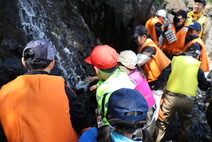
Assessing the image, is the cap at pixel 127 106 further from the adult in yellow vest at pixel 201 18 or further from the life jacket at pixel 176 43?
the adult in yellow vest at pixel 201 18

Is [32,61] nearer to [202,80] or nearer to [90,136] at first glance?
[90,136]

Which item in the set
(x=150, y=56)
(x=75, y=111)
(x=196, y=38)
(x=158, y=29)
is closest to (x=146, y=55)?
(x=150, y=56)

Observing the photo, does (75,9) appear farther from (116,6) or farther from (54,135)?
(54,135)

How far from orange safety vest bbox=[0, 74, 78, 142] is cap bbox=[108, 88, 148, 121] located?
58 centimetres

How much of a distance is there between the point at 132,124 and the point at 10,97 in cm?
112

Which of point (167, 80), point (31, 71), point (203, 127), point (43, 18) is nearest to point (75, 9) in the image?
point (43, 18)

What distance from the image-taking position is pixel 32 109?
1.55 meters

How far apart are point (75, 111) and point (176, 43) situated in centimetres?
441

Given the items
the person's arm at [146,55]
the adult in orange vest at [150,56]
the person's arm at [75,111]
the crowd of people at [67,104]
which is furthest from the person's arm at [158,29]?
the person's arm at [75,111]

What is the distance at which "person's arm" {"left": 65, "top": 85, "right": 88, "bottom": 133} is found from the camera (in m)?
1.83

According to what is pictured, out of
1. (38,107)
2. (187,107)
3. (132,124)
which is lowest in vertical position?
(187,107)

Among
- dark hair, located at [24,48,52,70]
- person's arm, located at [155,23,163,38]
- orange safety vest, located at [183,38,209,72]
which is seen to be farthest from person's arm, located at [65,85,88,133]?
person's arm, located at [155,23,163,38]

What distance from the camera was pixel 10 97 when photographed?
157 cm

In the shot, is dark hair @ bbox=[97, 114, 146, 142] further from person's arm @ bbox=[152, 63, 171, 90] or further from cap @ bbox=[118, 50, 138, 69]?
person's arm @ bbox=[152, 63, 171, 90]
